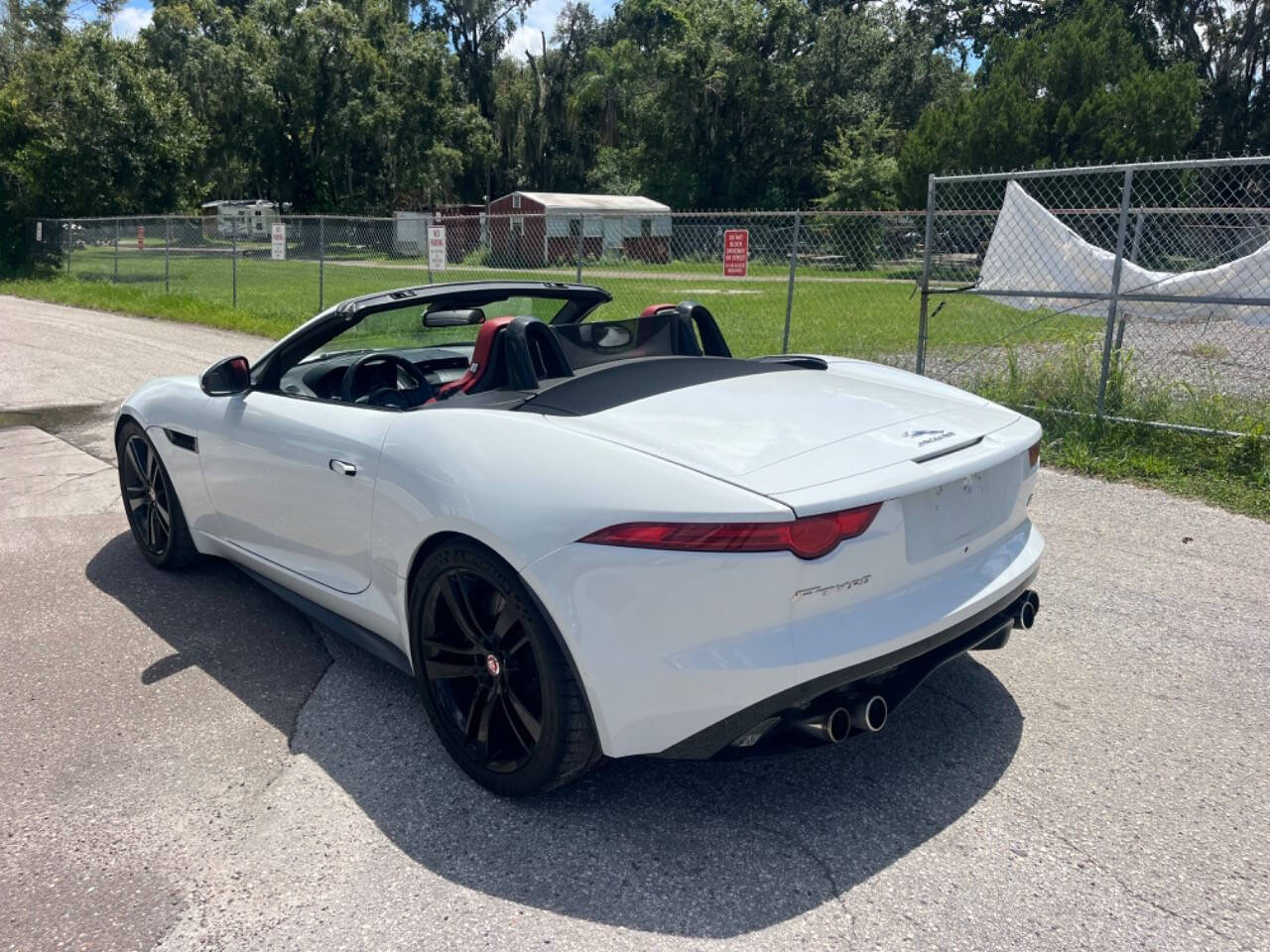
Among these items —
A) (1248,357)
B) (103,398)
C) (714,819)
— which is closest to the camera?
(714,819)

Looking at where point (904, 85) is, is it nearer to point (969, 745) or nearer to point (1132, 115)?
point (1132, 115)

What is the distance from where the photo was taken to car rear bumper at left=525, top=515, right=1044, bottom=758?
8.18ft

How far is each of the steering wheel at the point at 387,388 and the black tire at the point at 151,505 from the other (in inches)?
49.2

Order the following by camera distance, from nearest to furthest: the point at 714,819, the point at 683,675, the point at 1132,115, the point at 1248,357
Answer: the point at 683,675, the point at 714,819, the point at 1248,357, the point at 1132,115

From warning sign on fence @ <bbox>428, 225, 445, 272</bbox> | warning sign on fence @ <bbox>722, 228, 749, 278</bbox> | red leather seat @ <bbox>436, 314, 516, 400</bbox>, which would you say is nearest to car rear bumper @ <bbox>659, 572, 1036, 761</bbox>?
red leather seat @ <bbox>436, 314, 516, 400</bbox>

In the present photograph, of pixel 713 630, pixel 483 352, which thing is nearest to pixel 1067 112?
pixel 483 352

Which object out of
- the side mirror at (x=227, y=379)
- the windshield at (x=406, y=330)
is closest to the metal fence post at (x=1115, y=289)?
the windshield at (x=406, y=330)

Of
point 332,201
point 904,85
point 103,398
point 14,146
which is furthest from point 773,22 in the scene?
point 103,398

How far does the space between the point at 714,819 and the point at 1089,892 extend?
0.97 metres

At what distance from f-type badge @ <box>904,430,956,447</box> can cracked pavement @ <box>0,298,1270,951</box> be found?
39.2 inches

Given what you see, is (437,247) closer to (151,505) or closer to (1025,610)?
(151,505)

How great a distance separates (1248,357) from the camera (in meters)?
12.9

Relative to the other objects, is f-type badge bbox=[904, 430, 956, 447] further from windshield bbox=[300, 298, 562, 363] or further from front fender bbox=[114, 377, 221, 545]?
front fender bbox=[114, 377, 221, 545]

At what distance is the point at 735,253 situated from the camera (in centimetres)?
1026
